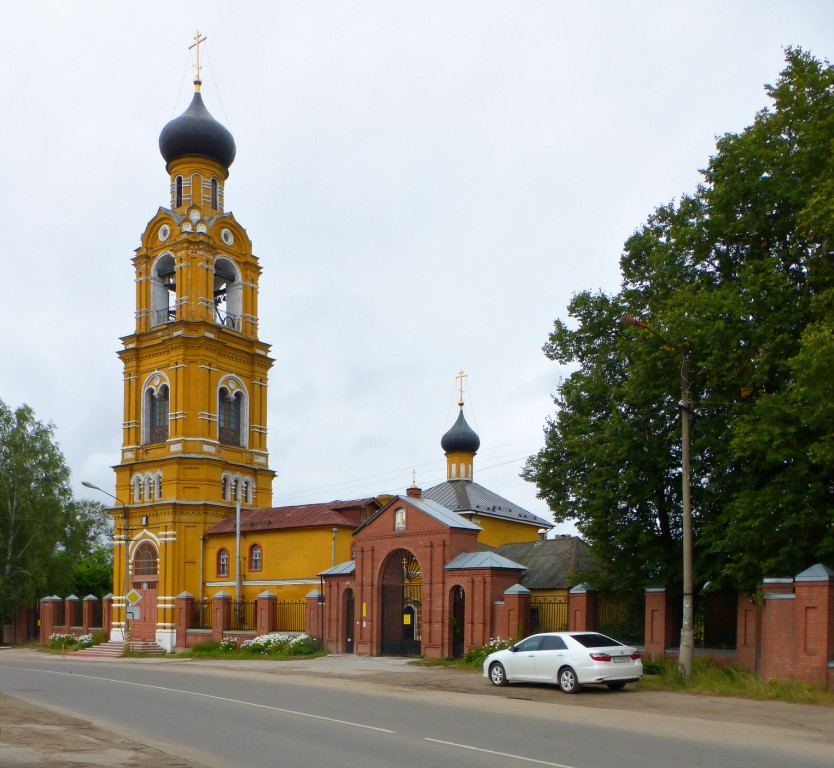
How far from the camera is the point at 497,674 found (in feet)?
74.7

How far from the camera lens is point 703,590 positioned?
2394cm

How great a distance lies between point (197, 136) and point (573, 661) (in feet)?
125

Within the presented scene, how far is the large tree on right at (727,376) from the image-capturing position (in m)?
20.9

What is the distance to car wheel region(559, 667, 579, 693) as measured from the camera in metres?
20.5

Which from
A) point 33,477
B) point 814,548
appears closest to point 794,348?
point 814,548

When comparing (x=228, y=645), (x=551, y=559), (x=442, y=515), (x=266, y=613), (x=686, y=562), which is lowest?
(x=228, y=645)

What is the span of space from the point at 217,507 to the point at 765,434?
32.1m

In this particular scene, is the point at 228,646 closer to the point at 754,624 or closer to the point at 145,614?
the point at 145,614

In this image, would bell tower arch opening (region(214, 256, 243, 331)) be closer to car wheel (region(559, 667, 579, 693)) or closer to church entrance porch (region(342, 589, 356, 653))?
church entrance porch (region(342, 589, 356, 653))

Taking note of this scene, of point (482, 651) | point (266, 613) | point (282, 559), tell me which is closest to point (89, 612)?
point (282, 559)

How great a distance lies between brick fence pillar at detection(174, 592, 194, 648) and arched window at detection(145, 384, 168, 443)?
889 centimetres

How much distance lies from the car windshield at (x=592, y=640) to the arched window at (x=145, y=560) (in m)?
31.1

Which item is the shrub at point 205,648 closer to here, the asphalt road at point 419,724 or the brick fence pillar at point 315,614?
the brick fence pillar at point 315,614

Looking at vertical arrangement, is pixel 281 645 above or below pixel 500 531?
below
